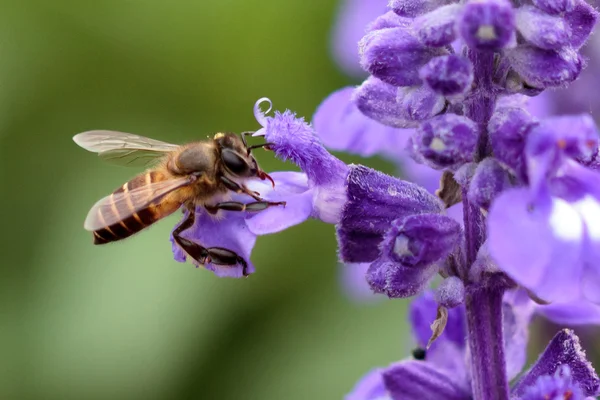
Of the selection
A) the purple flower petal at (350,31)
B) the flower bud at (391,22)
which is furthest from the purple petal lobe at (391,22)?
the purple flower petal at (350,31)

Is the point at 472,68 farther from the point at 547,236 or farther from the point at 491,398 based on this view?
the point at 491,398

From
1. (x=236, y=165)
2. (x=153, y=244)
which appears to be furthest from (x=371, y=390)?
(x=153, y=244)

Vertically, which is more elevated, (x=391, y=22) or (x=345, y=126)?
(x=391, y=22)

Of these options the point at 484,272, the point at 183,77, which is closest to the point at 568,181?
the point at 484,272

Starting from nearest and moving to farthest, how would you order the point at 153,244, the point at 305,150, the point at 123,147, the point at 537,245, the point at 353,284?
the point at 537,245 → the point at 305,150 → the point at 123,147 → the point at 353,284 → the point at 153,244

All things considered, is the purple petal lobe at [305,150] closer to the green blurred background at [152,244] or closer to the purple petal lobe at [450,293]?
the purple petal lobe at [450,293]

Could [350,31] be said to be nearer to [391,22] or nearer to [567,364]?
[391,22]
